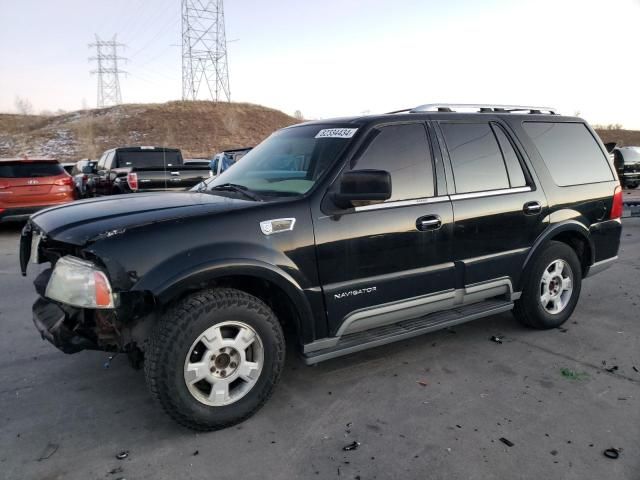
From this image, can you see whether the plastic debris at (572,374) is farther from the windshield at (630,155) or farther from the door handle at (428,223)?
the windshield at (630,155)

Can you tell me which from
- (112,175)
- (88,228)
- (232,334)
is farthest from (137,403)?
(112,175)

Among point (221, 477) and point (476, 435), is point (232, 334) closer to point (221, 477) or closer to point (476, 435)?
point (221, 477)

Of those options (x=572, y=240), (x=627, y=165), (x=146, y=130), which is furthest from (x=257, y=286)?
(x=146, y=130)

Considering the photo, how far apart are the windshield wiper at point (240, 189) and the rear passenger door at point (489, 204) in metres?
1.47

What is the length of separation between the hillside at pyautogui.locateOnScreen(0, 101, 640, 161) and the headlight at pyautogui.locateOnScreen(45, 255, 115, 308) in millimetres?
44873

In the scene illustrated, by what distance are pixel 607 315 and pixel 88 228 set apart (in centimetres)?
477

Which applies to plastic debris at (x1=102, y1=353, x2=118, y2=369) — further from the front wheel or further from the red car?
the red car

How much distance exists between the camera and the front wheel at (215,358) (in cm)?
272

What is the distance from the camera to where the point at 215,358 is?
289 centimetres

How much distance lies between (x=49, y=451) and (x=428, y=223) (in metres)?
2.72

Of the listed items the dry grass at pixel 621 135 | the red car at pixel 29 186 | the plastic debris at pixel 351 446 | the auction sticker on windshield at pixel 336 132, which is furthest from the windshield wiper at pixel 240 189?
the dry grass at pixel 621 135

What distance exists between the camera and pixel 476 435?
9.40 ft

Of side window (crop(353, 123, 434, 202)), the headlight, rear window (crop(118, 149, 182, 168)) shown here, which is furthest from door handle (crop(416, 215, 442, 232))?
rear window (crop(118, 149, 182, 168))

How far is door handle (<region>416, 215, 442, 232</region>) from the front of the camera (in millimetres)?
3512
